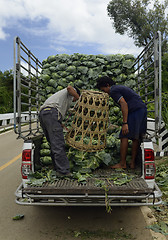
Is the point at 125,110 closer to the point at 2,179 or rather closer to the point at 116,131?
the point at 116,131

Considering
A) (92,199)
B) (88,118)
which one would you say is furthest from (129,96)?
(92,199)

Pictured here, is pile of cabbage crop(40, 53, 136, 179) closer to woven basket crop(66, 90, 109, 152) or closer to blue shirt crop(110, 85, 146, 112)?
blue shirt crop(110, 85, 146, 112)

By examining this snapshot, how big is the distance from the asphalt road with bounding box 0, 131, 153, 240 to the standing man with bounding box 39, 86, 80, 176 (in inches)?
31.6

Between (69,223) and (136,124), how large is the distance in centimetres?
198

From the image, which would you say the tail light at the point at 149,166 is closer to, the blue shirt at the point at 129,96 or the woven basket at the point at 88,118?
the woven basket at the point at 88,118

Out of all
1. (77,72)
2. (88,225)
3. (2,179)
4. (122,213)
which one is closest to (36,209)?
(88,225)

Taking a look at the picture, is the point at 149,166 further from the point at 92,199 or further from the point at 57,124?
the point at 57,124

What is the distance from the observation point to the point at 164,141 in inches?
325

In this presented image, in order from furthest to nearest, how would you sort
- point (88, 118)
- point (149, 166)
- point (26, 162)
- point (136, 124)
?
point (136, 124) → point (88, 118) → point (26, 162) → point (149, 166)

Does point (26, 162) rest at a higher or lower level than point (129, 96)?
lower

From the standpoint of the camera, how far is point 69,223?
13.2 ft

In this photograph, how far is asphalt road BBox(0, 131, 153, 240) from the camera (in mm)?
3590

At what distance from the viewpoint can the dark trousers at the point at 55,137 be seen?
13.2 feet

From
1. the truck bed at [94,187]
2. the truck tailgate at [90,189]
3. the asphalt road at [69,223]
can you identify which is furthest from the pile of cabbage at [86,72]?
the truck tailgate at [90,189]
